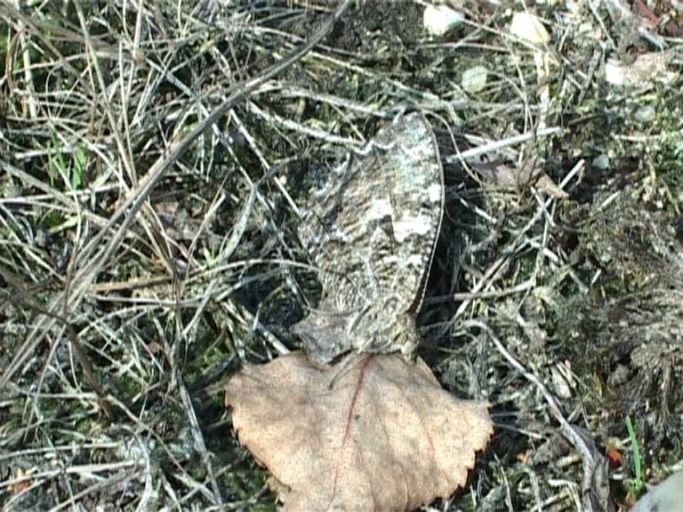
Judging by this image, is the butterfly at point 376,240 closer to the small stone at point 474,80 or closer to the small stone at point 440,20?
the small stone at point 474,80

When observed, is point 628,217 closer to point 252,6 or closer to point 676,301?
point 676,301

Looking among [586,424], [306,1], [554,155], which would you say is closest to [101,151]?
[306,1]

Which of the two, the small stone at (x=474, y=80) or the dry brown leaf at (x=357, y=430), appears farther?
the small stone at (x=474, y=80)

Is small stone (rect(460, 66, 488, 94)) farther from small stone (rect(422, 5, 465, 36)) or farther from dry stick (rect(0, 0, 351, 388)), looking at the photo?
dry stick (rect(0, 0, 351, 388))

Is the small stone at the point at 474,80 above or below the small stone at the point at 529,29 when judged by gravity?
below

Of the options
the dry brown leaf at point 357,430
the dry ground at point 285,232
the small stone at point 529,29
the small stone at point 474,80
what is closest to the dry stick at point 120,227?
the dry ground at point 285,232

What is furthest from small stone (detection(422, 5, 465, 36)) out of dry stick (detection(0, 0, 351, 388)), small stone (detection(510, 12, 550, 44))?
dry stick (detection(0, 0, 351, 388))

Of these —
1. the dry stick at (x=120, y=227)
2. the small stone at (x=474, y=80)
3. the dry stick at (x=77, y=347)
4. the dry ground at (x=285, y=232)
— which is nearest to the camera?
the dry stick at (x=120, y=227)
